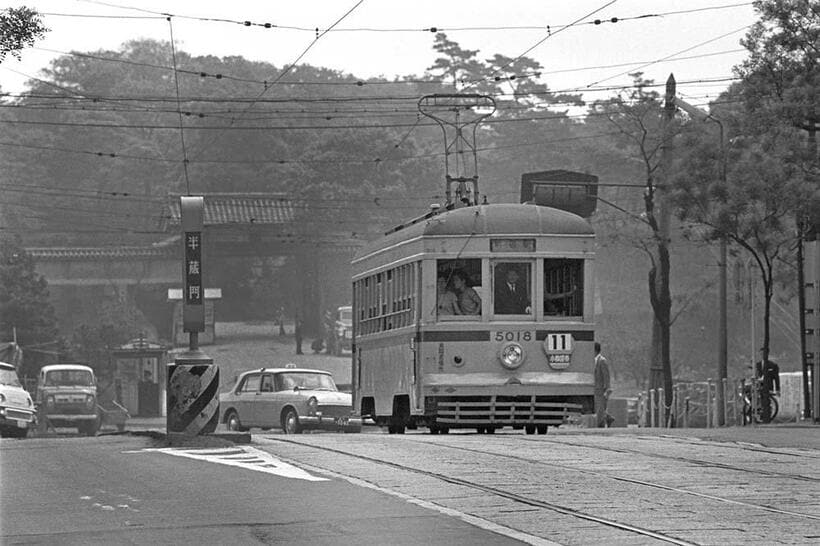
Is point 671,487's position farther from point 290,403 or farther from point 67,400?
point 67,400

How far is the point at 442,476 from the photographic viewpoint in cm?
1388

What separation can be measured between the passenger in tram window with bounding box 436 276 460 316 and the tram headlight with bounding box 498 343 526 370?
857 mm

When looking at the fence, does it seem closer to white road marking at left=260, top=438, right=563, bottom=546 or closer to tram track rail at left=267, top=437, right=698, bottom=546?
tram track rail at left=267, top=437, right=698, bottom=546

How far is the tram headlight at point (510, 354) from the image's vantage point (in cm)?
2377

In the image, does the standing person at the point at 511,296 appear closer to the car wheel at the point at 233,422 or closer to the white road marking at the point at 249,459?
the white road marking at the point at 249,459

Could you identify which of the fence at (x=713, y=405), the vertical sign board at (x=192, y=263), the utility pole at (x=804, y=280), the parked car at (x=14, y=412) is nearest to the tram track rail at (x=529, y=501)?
the vertical sign board at (x=192, y=263)

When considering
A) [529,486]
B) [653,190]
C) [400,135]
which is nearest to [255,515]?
[529,486]

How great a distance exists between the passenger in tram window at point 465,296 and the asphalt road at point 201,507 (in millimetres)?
8022

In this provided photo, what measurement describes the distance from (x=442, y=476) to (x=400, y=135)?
68.4 m

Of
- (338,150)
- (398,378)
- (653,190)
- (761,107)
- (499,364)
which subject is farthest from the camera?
(338,150)

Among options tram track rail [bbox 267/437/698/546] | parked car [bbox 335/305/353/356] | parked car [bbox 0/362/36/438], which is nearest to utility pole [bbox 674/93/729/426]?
parked car [bbox 0/362/36/438]

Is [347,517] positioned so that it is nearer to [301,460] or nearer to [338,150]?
[301,460]

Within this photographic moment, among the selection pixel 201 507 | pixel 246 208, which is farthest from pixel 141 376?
pixel 201 507

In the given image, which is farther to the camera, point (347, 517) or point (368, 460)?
point (368, 460)
